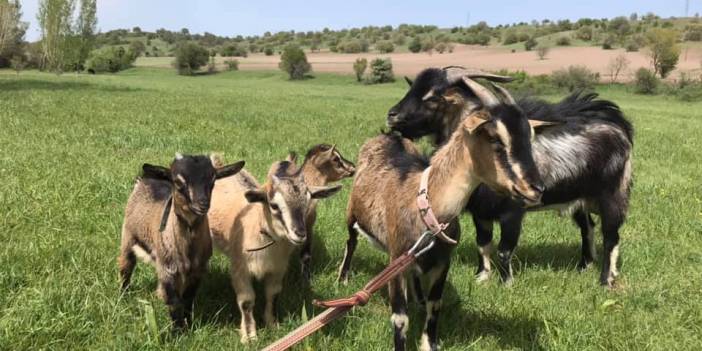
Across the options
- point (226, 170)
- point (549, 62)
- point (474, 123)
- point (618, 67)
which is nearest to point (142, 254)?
point (226, 170)

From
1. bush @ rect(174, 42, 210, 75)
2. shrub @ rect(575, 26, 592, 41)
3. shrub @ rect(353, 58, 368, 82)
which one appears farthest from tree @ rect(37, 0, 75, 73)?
shrub @ rect(575, 26, 592, 41)

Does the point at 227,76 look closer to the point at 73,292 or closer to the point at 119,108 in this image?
the point at 119,108

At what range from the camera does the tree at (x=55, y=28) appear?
5766 centimetres

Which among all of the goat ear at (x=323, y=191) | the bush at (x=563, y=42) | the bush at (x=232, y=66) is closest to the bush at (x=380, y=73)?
the bush at (x=232, y=66)

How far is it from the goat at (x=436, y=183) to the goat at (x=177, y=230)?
1.24 meters

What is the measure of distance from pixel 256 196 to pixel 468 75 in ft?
7.61

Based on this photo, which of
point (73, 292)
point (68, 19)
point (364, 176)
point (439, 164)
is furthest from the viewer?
point (68, 19)

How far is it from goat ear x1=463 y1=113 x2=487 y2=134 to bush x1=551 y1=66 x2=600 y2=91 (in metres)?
44.2

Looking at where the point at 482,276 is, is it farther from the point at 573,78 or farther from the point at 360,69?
the point at 360,69

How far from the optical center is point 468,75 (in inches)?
192

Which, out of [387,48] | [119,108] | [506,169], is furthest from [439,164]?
[387,48]

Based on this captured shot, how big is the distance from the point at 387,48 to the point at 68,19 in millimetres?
51271

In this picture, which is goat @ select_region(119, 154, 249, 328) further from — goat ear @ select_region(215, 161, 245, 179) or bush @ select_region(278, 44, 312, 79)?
bush @ select_region(278, 44, 312, 79)

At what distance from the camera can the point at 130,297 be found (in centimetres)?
422
